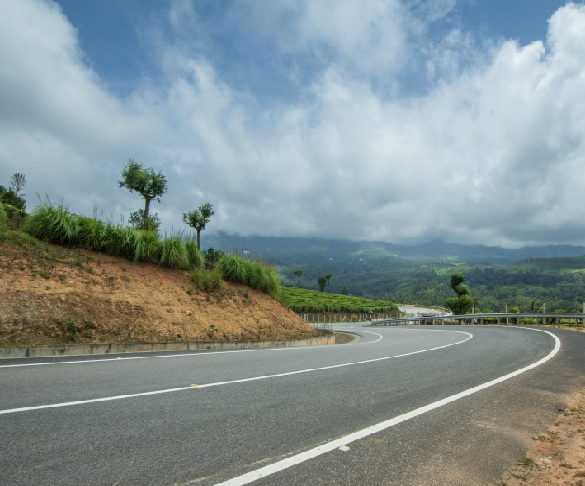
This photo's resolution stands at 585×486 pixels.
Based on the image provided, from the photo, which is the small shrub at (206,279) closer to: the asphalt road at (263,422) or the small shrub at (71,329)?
the small shrub at (71,329)

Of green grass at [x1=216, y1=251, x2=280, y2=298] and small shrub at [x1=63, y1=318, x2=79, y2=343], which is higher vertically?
green grass at [x1=216, y1=251, x2=280, y2=298]

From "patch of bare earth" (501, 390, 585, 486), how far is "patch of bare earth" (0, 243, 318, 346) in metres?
10.6

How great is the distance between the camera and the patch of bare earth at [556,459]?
3.20m

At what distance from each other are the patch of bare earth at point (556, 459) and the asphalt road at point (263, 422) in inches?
5.0

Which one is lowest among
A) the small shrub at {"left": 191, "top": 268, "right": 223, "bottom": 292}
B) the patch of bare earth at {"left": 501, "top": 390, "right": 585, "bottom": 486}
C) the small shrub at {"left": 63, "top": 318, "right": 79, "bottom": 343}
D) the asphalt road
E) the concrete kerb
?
the concrete kerb

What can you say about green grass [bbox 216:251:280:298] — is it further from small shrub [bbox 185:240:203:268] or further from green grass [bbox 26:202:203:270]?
green grass [bbox 26:202:203:270]

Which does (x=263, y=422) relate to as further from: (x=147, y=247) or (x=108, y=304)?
(x=147, y=247)

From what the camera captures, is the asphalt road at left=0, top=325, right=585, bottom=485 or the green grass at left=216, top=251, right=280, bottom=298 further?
the green grass at left=216, top=251, right=280, bottom=298

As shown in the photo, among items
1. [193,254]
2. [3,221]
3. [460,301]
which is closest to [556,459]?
[193,254]

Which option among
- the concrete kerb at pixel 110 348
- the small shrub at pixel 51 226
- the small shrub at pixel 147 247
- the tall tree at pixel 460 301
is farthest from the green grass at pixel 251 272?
the tall tree at pixel 460 301

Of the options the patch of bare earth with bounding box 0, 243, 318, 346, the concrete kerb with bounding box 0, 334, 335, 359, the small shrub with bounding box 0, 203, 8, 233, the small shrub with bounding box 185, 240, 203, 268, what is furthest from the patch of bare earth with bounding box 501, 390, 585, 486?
the small shrub with bounding box 0, 203, 8, 233

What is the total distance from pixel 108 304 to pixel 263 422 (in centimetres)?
990

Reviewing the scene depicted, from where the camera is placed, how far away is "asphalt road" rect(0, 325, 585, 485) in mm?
3074

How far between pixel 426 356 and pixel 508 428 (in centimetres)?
598
